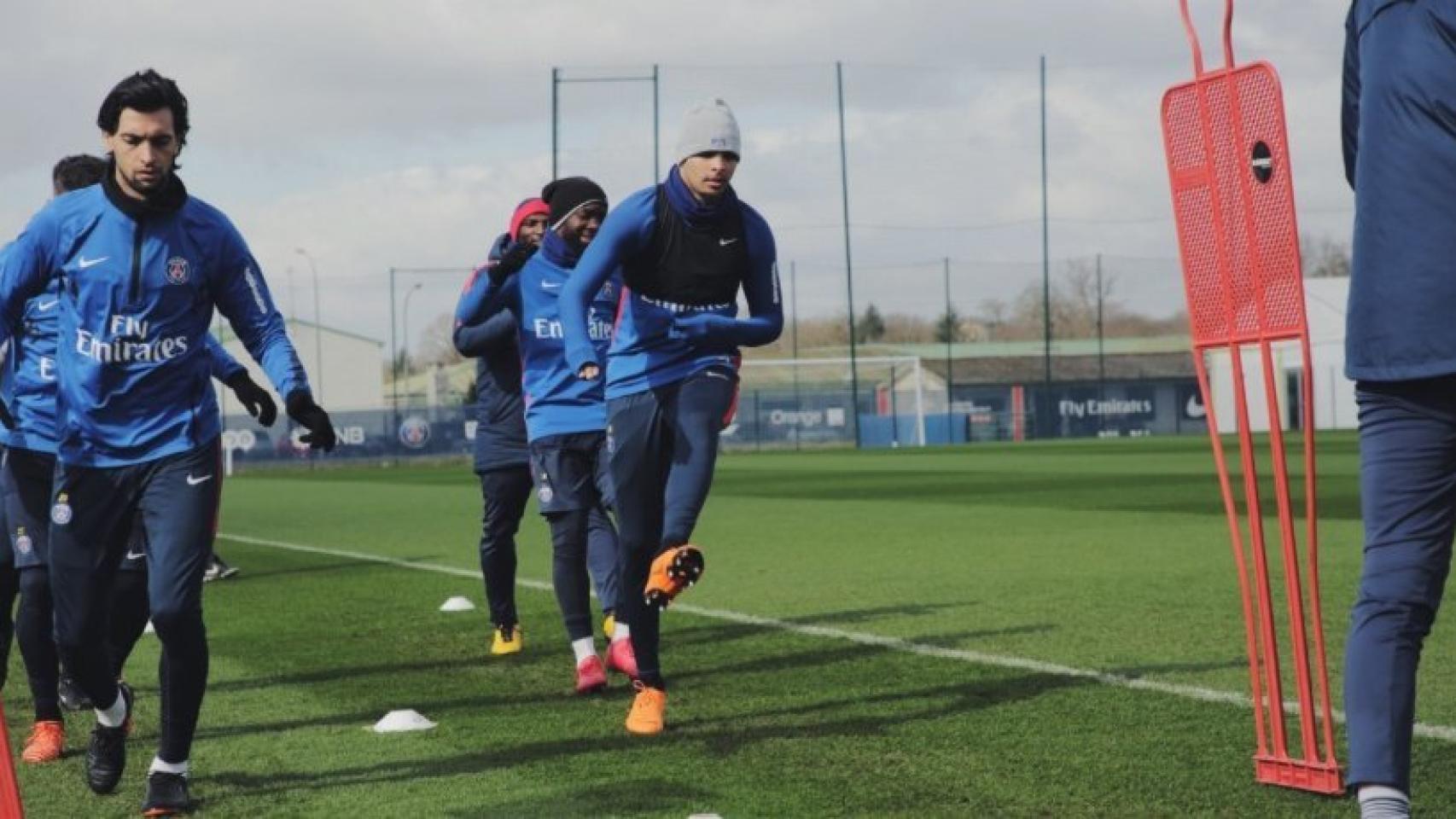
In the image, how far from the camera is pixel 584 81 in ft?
163

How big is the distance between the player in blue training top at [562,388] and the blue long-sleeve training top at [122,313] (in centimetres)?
297

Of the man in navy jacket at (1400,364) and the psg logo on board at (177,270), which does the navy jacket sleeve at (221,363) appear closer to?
the psg logo on board at (177,270)

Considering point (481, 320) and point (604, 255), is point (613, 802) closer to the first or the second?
point (604, 255)

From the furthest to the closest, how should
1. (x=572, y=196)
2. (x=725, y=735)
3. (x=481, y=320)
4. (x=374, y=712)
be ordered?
(x=481, y=320) < (x=572, y=196) < (x=374, y=712) < (x=725, y=735)

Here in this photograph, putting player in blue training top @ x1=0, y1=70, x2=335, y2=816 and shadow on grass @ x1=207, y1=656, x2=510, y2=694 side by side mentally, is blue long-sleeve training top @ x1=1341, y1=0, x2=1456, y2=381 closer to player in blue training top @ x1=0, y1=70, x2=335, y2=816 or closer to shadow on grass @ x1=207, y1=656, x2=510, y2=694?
player in blue training top @ x1=0, y1=70, x2=335, y2=816

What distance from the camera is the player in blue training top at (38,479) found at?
702cm

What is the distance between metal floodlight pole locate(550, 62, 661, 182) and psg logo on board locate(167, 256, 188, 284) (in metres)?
42.3

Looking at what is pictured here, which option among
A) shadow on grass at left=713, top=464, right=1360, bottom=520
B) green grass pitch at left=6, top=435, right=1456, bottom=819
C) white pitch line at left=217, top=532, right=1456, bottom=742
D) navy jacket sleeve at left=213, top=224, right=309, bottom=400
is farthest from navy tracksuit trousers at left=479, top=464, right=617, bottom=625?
shadow on grass at left=713, top=464, right=1360, bottom=520

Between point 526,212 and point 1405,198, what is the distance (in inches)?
208

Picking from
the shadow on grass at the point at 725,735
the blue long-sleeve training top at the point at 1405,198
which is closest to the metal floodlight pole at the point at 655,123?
the shadow on grass at the point at 725,735

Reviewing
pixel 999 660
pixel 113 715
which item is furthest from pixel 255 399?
pixel 999 660

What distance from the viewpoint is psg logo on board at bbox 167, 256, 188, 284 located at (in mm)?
5777

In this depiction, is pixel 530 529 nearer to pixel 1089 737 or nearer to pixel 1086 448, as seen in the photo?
pixel 1089 737

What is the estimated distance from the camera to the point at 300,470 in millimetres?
49000
